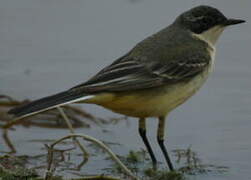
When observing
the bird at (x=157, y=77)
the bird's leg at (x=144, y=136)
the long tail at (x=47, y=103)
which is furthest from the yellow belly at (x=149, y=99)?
the bird's leg at (x=144, y=136)

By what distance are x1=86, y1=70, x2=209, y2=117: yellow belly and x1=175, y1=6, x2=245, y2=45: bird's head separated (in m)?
0.73

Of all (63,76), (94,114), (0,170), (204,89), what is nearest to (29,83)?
(63,76)

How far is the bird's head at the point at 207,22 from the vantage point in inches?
370

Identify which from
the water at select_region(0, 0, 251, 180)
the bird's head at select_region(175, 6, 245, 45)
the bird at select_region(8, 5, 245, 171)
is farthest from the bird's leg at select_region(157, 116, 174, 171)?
the bird's head at select_region(175, 6, 245, 45)

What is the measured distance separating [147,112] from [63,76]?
3.07 metres

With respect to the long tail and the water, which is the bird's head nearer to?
the water

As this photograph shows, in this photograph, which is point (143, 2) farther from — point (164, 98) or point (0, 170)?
point (0, 170)

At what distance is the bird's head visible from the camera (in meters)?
9.40

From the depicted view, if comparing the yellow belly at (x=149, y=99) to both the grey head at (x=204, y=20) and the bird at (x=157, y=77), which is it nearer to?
the bird at (x=157, y=77)

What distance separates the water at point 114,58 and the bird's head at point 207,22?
124 cm

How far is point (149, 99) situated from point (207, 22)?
4.42 feet

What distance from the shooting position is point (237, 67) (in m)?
11.6

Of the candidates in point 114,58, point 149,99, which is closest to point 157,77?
point 149,99

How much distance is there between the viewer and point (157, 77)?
28.6ft
